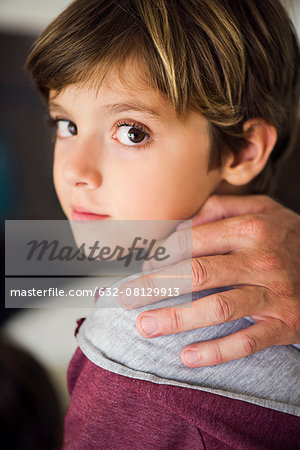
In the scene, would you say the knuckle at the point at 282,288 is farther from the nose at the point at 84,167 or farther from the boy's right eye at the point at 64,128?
the boy's right eye at the point at 64,128

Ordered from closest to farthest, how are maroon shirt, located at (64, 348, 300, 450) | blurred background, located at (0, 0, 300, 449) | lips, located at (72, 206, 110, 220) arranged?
maroon shirt, located at (64, 348, 300, 450) < lips, located at (72, 206, 110, 220) < blurred background, located at (0, 0, 300, 449)

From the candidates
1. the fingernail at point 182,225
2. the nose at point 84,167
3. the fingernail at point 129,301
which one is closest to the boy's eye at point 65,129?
the nose at point 84,167

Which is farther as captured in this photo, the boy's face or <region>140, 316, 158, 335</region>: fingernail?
the boy's face

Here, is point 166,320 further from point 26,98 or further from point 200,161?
point 26,98

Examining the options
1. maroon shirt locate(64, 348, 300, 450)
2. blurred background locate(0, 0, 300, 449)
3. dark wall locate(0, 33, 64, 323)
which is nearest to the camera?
maroon shirt locate(64, 348, 300, 450)

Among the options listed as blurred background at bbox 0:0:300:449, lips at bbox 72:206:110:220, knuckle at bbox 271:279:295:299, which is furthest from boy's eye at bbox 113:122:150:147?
blurred background at bbox 0:0:300:449

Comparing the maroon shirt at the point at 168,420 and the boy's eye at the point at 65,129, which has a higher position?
the boy's eye at the point at 65,129

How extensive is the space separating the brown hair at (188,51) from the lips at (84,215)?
0.25 metres

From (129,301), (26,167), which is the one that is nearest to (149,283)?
(129,301)

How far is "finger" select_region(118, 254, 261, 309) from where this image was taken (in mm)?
726

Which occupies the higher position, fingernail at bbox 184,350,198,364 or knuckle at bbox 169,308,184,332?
knuckle at bbox 169,308,184,332

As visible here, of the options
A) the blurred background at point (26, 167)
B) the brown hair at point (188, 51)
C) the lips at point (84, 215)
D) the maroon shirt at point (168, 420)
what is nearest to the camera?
the maroon shirt at point (168, 420)

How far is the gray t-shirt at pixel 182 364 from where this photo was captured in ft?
2.20

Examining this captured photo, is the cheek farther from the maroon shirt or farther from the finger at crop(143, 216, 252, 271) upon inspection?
the maroon shirt
